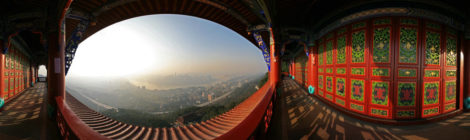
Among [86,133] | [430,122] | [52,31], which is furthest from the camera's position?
[430,122]

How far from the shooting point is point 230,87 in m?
37.2

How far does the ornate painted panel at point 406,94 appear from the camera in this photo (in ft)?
11.2

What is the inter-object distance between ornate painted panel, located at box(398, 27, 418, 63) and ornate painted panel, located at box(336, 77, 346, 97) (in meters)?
1.37

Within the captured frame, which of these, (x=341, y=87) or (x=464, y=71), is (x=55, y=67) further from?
(x=464, y=71)

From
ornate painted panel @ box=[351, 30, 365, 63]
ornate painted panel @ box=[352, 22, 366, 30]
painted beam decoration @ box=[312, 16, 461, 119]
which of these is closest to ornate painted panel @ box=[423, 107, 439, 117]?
painted beam decoration @ box=[312, 16, 461, 119]

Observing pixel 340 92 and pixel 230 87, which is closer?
pixel 340 92

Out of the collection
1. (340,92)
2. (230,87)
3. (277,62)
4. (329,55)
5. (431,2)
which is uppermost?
(431,2)

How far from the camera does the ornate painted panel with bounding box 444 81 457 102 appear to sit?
3.70 metres

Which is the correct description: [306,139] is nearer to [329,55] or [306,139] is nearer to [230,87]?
[329,55]

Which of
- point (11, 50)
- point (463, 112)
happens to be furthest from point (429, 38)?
point (11, 50)

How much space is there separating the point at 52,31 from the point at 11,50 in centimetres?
783

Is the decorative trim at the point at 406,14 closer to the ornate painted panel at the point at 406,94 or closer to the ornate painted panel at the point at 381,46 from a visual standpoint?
the ornate painted panel at the point at 381,46

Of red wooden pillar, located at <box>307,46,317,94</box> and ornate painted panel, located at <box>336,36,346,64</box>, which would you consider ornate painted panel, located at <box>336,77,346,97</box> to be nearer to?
ornate painted panel, located at <box>336,36,346,64</box>

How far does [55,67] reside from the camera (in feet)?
7.10
